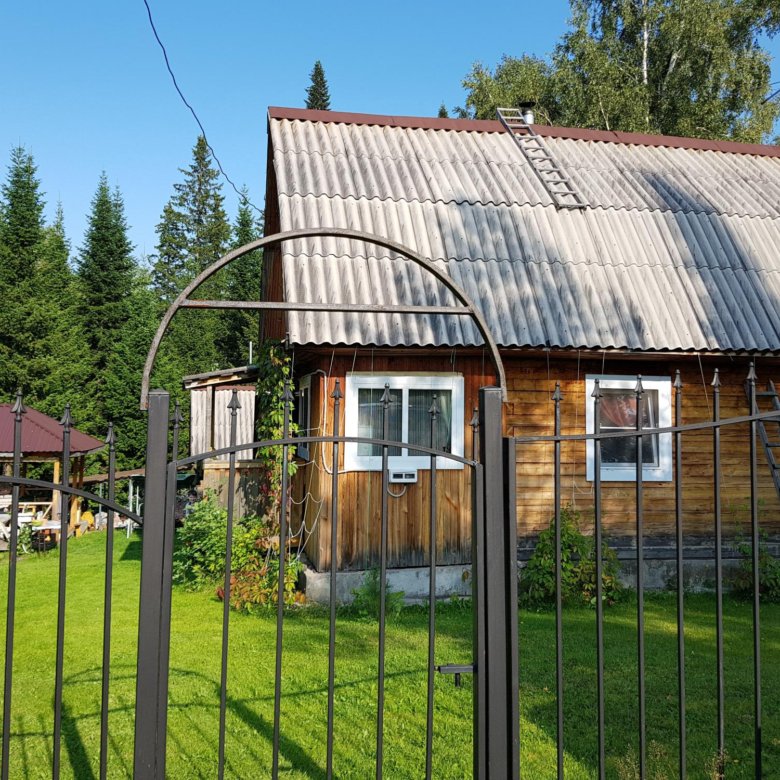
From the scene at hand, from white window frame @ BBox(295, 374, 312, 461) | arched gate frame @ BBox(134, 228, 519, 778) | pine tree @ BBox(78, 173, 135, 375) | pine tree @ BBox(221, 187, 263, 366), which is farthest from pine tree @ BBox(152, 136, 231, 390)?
arched gate frame @ BBox(134, 228, 519, 778)

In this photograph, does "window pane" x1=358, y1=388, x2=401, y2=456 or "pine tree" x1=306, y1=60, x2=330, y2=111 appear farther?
"pine tree" x1=306, y1=60, x2=330, y2=111

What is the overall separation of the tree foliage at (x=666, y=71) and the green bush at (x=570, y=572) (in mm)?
17006

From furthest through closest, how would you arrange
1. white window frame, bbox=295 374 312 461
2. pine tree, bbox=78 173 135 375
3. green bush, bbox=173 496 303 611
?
pine tree, bbox=78 173 135 375, white window frame, bbox=295 374 312 461, green bush, bbox=173 496 303 611

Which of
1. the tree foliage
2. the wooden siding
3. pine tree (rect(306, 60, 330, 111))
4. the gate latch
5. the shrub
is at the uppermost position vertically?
pine tree (rect(306, 60, 330, 111))

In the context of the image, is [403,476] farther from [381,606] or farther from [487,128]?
[487,128]

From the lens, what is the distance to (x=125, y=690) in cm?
595

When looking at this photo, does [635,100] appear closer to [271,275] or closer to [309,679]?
[271,275]

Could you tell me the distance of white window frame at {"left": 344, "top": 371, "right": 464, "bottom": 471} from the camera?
899cm

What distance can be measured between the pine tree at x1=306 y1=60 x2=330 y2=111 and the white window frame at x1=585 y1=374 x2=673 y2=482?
35.1 m

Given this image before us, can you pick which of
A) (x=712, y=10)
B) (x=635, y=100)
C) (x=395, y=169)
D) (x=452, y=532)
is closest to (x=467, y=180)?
(x=395, y=169)

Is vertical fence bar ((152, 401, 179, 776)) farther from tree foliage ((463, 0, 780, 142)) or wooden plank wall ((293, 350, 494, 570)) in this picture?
tree foliage ((463, 0, 780, 142))

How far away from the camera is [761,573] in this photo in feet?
29.9

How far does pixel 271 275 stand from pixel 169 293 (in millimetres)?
30346

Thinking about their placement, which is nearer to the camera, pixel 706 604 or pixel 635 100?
pixel 706 604
